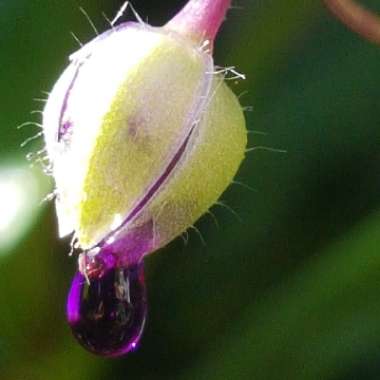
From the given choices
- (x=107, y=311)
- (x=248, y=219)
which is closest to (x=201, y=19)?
(x=107, y=311)

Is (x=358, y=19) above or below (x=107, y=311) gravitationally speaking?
above

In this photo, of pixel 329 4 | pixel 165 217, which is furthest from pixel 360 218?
pixel 165 217

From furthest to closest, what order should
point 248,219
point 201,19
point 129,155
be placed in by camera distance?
1. point 248,219
2. point 201,19
3. point 129,155

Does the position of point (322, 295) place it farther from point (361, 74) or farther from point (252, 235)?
point (361, 74)

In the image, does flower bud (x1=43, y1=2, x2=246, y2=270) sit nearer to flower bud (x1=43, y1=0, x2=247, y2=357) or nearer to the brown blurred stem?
flower bud (x1=43, y1=0, x2=247, y2=357)

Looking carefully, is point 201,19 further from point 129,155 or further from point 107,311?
point 107,311

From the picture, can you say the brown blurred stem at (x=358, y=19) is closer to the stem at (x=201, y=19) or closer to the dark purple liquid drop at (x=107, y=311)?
the stem at (x=201, y=19)

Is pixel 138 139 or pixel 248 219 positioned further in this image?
pixel 248 219

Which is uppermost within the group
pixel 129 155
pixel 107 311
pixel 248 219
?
pixel 129 155
